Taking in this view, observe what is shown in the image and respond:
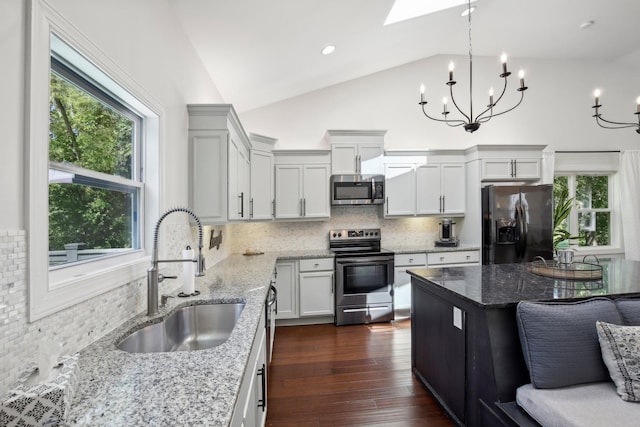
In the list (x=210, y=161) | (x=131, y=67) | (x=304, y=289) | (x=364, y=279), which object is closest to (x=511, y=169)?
(x=364, y=279)

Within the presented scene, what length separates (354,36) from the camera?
10.1 ft

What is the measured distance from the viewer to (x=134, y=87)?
4.88ft

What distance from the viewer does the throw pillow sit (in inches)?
53.2

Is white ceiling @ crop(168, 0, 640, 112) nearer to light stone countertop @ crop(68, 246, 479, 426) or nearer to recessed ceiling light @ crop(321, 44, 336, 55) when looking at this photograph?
recessed ceiling light @ crop(321, 44, 336, 55)

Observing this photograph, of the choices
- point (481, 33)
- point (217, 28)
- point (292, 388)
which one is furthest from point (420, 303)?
point (481, 33)

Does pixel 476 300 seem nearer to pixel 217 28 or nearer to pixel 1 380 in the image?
pixel 1 380

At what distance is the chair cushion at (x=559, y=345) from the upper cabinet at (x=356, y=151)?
275cm

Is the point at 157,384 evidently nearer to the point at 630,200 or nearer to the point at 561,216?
the point at 561,216

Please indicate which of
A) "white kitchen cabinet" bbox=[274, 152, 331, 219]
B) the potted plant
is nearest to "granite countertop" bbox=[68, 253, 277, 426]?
"white kitchen cabinet" bbox=[274, 152, 331, 219]

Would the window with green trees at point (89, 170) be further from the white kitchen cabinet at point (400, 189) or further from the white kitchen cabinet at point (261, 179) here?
the white kitchen cabinet at point (400, 189)

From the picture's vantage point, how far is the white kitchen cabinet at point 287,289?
→ 143 inches

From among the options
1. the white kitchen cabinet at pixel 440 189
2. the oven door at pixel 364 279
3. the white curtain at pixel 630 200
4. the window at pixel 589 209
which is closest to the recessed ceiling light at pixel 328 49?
the white kitchen cabinet at pixel 440 189

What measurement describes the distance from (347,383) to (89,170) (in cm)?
232

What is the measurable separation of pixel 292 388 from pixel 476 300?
161 centimetres
